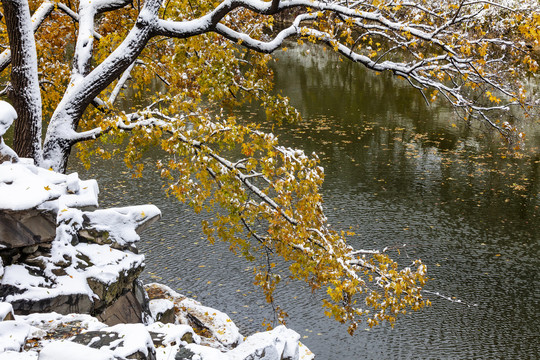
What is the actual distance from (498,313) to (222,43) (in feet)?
33.7

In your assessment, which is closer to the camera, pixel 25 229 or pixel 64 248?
pixel 25 229

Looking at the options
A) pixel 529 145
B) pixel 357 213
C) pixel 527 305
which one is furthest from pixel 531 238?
pixel 529 145

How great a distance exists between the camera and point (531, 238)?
63.1 ft

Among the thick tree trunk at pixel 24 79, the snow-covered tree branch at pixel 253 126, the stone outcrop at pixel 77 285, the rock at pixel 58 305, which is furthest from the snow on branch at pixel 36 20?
the rock at pixel 58 305

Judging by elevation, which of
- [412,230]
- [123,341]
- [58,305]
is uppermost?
[123,341]

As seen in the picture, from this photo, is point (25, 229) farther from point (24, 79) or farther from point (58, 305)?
point (24, 79)

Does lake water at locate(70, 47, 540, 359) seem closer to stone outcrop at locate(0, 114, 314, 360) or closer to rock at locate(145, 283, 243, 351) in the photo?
rock at locate(145, 283, 243, 351)

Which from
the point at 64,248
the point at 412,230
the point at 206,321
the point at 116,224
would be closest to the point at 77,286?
the point at 64,248

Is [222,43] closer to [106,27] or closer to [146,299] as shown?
[106,27]

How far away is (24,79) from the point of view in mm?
8836

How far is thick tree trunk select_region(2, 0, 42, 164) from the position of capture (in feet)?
28.1

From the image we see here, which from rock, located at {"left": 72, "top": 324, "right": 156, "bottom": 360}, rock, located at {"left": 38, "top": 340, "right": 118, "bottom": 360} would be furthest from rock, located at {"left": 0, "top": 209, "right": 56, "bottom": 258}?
rock, located at {"left": 38, "top": 340, "right": 118, "bottom": 360}

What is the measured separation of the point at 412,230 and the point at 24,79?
1456 centimetres

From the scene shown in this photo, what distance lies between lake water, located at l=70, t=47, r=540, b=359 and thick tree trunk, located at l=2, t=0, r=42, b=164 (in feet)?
17.4
